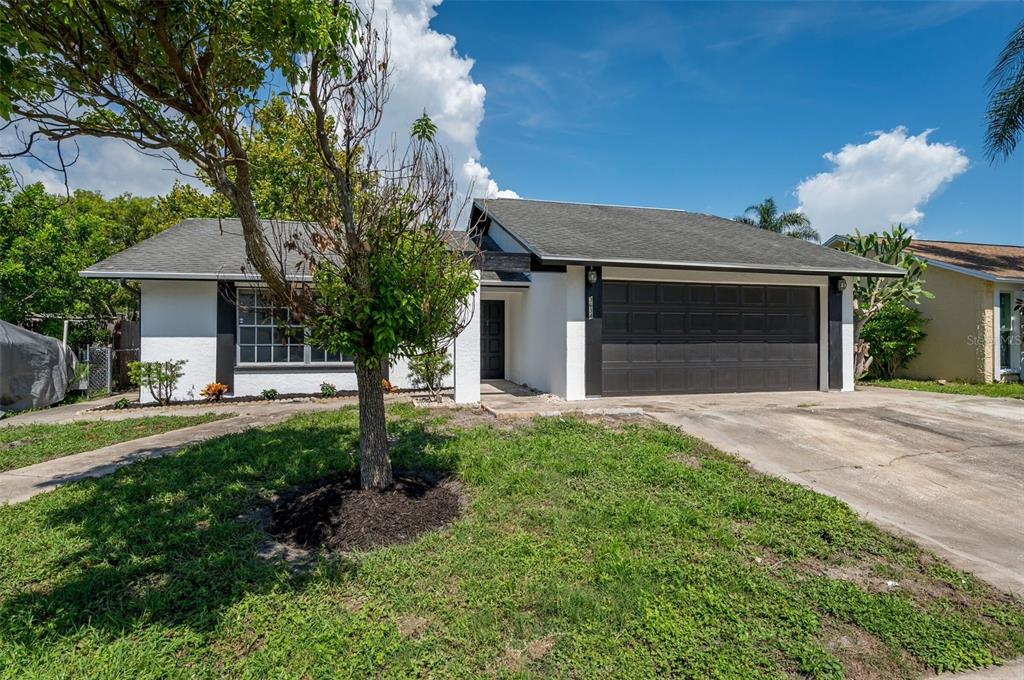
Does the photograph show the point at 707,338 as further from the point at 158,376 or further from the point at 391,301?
the point at 158,376

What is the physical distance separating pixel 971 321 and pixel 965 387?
96.9 inches

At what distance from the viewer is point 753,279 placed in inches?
421

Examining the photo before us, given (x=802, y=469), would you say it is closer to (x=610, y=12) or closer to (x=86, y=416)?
(x=610, y=12)

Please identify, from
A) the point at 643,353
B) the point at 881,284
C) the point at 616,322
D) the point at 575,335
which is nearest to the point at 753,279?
the point at 643,353

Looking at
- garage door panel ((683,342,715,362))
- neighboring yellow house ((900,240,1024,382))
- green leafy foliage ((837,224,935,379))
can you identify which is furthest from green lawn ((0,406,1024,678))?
neighboring yellow house ((900,240,1024,382))

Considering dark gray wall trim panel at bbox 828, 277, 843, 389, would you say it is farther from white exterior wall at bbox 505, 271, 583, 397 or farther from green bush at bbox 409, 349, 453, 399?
green bush at bbox 409, 349, 453, 399

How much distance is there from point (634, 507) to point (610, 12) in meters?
9.07

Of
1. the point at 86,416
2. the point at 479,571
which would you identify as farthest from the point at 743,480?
the point at 86,416

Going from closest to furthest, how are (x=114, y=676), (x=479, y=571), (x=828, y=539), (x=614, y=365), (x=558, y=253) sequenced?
(x=114, y=676) < (x=479, y=571) < (x=828, y=539) < (x=558, y=253) < (x=614, y=365)

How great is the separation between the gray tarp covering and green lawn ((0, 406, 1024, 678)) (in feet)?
24.4

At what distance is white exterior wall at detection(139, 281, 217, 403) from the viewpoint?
33.4 ft

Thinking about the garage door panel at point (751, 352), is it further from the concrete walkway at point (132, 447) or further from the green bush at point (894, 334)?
the concrete walkway at point (132, 447)

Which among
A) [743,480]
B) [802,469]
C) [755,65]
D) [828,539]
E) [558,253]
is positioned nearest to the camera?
[828,539]

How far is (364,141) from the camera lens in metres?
4.19
